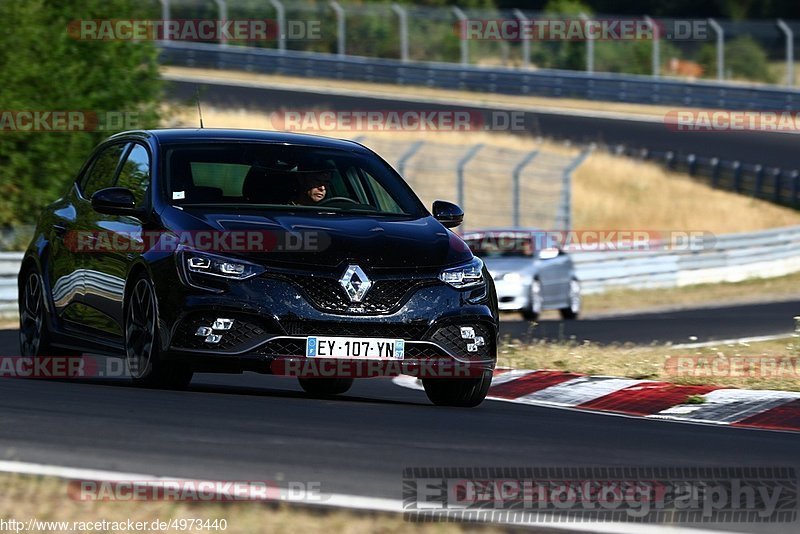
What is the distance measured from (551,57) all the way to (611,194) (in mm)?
13198

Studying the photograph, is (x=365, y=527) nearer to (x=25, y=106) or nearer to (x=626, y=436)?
(x=626, y=436)

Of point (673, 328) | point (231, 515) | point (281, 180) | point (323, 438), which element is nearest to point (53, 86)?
point (673, 328)

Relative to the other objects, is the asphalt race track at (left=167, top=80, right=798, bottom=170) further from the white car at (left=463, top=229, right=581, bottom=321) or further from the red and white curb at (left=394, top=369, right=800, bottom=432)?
the red and white curb at (left=394, top=369, right=800, bottom=432)

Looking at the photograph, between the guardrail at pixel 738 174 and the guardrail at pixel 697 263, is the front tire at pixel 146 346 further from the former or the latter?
the guardrail at pixel 738 174

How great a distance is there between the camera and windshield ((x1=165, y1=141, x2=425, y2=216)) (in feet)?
32.4

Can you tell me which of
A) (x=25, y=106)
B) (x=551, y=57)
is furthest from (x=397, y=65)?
(x=25, y=106)

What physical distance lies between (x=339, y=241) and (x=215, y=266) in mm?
707

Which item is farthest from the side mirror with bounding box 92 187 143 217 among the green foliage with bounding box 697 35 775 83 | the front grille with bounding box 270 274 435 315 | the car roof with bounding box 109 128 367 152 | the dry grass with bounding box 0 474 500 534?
the green foliage with bounding box 697 35 775 83

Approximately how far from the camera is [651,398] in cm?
1055

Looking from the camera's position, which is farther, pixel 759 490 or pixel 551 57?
pixel 551 57

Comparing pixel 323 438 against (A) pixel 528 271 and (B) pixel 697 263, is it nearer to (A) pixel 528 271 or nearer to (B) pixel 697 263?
(A) pixel 528 271

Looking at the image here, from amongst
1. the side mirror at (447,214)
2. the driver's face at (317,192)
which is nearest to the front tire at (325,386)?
the side mirror at (447,214)

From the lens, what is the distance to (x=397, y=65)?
171ft

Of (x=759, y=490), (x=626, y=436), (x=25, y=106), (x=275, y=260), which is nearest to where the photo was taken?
(x=759, y=490)
